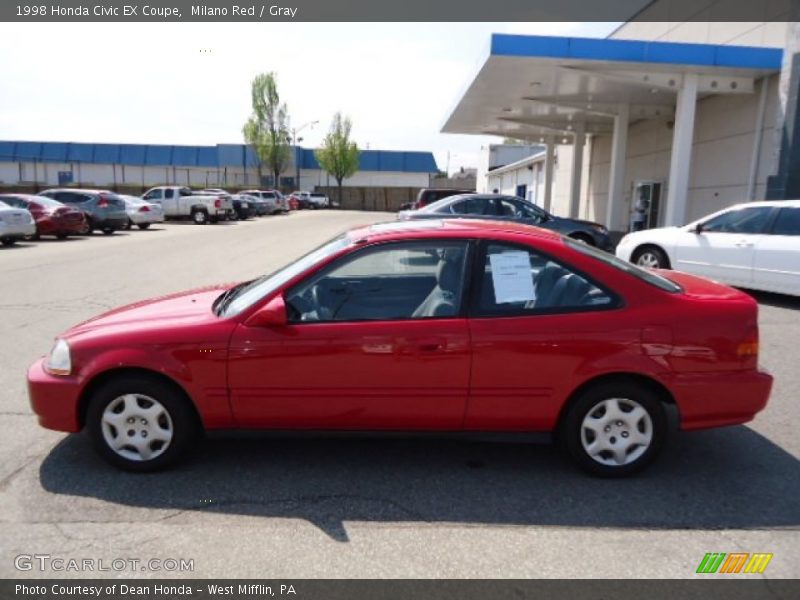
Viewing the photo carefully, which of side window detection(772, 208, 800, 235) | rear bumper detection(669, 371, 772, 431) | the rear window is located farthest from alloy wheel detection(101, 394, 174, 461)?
side window detection(772, 208, 800, 235)

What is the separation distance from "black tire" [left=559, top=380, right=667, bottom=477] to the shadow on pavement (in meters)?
0.11

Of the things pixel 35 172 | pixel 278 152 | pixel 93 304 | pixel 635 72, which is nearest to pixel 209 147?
pixel 278 152

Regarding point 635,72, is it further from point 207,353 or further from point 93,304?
point 207,353

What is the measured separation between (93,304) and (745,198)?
53.5ft

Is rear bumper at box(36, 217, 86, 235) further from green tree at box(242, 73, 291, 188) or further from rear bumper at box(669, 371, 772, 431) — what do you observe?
green tree at box(242, 73, 291, 188)

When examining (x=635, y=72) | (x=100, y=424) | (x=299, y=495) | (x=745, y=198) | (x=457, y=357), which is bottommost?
(x=299, y=495)

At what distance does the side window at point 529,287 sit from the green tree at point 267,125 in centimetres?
6356

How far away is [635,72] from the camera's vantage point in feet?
53.3

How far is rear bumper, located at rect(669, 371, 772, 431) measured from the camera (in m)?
3.40

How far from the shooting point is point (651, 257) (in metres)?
10.2

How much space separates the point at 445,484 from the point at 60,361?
247 centimetres

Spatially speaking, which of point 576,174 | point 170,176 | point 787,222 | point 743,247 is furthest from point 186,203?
point 170,176

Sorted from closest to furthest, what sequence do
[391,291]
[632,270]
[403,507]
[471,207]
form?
1. [403,507]
2. [632,270]
3. [391,291]
4. [471,207]
